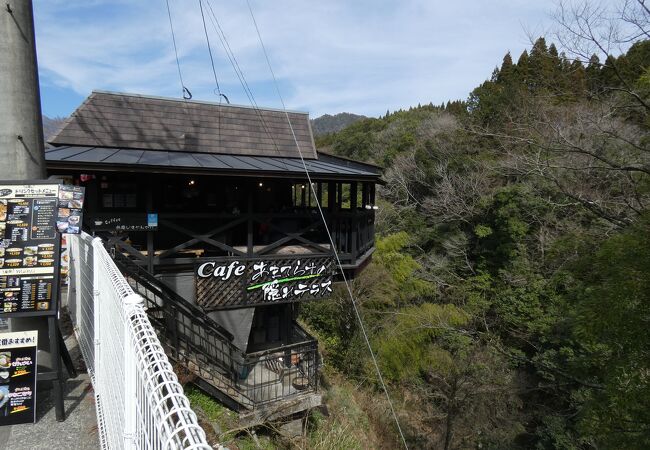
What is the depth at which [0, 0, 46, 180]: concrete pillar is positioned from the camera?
3.33m

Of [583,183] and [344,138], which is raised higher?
[344,138]

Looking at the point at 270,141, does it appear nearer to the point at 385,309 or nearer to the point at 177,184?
the point at 177,184

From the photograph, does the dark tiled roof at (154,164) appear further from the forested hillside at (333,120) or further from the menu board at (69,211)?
the forested hillside at (333,120)

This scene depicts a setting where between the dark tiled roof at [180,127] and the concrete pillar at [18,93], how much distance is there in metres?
4.63

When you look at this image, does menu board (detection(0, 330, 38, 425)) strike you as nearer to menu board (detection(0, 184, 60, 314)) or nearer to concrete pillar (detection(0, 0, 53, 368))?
menu board (detection(0, 184, 60, 314))

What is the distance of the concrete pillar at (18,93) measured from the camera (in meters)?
3.33

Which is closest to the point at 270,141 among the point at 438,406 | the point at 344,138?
the point at 438,406

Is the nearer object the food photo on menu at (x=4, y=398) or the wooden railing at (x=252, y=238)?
the food photo on menu at (x=4, y=398)

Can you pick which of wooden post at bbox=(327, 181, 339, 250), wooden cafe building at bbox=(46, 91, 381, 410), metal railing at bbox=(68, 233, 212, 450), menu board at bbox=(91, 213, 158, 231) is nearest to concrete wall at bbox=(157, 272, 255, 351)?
wooden cafe building at bbox=(46, 91, 381, 410)

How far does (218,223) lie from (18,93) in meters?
5.68

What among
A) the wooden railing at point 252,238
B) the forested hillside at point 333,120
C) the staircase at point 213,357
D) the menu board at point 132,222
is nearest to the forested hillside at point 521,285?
the staircase at point 213,357

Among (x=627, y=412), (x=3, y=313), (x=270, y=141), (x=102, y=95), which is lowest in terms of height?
(x=627, y=412)

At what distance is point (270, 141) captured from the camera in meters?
9.85

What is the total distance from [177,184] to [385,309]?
10194mm
